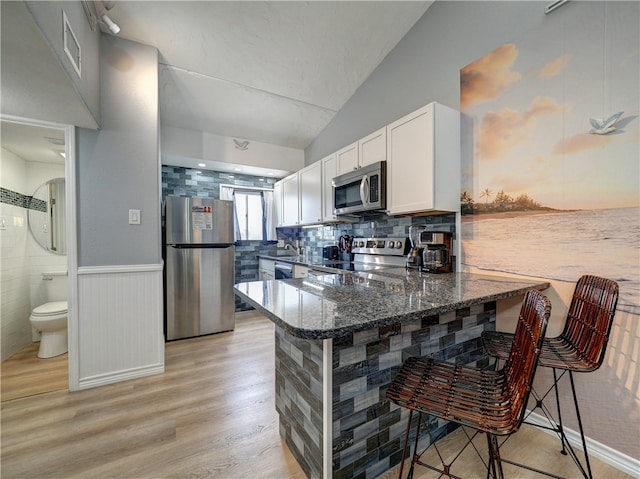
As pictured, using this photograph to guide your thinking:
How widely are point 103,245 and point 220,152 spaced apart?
1.96m

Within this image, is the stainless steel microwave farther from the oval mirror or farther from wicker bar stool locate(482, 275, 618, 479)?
the oval mirror

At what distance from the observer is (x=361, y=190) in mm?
2523

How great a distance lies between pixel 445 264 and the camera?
2.05m

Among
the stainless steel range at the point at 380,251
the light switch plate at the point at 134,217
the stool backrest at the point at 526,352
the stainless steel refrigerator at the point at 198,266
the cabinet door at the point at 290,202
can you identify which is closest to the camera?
the stool backrest at the point at 526,352

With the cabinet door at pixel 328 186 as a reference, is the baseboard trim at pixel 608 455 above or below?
below

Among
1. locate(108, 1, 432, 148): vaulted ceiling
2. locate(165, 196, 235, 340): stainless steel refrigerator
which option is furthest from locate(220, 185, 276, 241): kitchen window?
locate(108, 1, 432, 148): vaulted ceiling

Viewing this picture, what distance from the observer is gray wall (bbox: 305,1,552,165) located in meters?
1.79

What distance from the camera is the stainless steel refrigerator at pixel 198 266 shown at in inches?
123

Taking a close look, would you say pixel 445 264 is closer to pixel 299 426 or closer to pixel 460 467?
pixel 460 467

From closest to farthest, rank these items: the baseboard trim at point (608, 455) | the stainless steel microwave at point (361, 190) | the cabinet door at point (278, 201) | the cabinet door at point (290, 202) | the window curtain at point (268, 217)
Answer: the baseboard trim at point (608, 455), the stainless steel microwave at point (361, 190), the cabinet door at point (290, 202), the cabinet door at point (278, 201), the window curtain at point (268, 217)

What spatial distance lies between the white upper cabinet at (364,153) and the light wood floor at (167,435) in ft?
6.82

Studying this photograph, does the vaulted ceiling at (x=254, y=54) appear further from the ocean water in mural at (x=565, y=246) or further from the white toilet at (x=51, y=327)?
the ocean water in mural at (x=565, y=246)

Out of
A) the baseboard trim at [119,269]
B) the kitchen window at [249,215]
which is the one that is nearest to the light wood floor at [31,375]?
the baseboard trim at [119,269]

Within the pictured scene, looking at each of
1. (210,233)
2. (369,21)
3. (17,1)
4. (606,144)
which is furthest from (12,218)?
(606,144)
